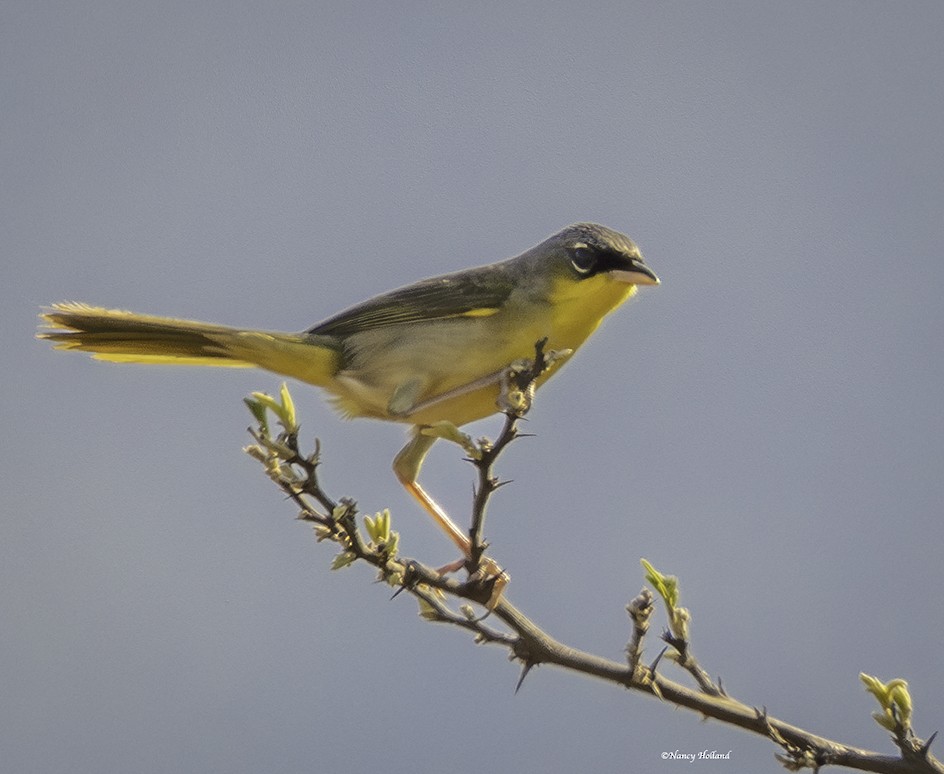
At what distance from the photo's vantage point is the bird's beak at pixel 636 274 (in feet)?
16.7

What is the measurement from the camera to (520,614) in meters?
3.69

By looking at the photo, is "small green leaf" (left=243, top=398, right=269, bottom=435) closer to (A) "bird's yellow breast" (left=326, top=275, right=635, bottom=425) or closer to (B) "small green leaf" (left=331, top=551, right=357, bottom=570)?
(B) "small green leaf" (left=331, top=551, right=357, bottom=570)

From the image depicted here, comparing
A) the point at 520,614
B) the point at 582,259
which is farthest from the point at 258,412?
the point at 582,259

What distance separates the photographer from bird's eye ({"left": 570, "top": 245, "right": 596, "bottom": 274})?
17.1 ft

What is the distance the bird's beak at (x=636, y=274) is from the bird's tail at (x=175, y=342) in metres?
1.53

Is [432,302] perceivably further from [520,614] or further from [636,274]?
[520,614]

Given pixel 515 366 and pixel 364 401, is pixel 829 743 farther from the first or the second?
pixel 364 401

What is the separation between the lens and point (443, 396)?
4.85 meters

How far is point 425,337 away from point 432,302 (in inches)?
12.1

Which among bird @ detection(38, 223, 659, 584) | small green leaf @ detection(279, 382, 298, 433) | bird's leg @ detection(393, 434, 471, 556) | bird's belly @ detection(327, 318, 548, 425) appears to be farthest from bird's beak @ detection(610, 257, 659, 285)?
small green leaf @ detection(279, 382, 298, 433)

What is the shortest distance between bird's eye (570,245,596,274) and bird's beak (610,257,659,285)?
0.13 metres

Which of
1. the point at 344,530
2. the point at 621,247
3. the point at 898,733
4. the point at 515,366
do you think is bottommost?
the point at 898,733

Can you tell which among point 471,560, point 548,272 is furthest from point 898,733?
point 548,272

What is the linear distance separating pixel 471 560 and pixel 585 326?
185 cm
